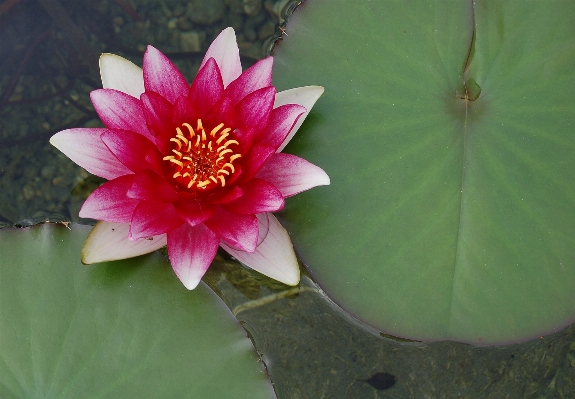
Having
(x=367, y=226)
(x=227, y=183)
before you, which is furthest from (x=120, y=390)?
(x=367, y=226)

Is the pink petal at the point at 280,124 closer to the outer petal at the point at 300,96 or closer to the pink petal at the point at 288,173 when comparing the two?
the pink petal at the point at 288,173

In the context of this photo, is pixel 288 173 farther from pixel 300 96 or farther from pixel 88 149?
pixel 88 149

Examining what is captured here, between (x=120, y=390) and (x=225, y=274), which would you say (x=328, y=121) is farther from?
(x=120, y=390)

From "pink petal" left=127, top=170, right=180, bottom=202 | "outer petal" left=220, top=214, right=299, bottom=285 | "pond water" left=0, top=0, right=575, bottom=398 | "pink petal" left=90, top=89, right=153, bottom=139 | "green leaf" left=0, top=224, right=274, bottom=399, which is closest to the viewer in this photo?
"pink petal" left=127, top=170, right=180, bottom=202

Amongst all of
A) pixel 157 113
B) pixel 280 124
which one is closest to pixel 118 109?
pixel 157 113

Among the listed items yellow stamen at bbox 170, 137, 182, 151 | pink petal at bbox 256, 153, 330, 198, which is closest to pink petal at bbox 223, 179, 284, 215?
pink petal at bbox 256, 153, 330, 198

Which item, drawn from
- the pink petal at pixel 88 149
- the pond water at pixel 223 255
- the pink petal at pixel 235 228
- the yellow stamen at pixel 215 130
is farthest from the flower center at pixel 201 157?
the pond water at pixel 223 255

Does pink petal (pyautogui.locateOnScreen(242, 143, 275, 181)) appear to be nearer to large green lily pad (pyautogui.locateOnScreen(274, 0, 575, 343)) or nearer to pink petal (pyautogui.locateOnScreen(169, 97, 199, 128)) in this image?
pink petal (pyautogui.locateOnScreen(169, 97, 199, 128))
